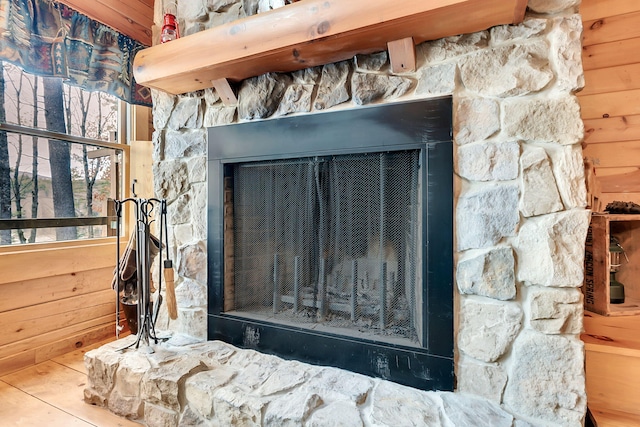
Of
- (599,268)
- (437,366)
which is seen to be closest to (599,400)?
(599,268)

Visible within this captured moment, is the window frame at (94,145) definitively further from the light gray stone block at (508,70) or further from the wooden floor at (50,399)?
the light gray stone block at (508,70)

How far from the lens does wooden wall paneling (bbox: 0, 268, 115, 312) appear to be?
5.78ft

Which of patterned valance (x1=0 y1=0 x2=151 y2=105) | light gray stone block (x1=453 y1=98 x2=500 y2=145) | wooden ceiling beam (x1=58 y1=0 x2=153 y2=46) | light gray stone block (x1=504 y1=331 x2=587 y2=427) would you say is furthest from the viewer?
wooden ceiling beam (x1=58 y1=0 x2=153 y2=46)

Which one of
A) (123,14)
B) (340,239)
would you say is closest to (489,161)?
(340,239)

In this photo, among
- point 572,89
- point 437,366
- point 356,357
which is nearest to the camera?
point 572,89

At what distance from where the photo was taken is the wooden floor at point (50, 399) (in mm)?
1330

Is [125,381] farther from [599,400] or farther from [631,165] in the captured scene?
[631,165]

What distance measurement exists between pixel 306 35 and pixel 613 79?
151 cm

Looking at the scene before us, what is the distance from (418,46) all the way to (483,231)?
699 millimetres

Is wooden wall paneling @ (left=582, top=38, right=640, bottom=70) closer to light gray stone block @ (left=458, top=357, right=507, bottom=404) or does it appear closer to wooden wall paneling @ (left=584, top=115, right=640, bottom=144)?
wooden wall paneling @ (left=584, top=115, right=640, bottom=144)

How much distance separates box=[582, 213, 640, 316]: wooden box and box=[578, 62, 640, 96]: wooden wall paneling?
0.64 m

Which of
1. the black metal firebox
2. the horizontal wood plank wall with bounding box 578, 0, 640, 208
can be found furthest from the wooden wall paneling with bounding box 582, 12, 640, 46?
the black metal firebox

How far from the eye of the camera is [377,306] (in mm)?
1358

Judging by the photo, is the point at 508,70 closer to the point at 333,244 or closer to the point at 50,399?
the point at 333,244
